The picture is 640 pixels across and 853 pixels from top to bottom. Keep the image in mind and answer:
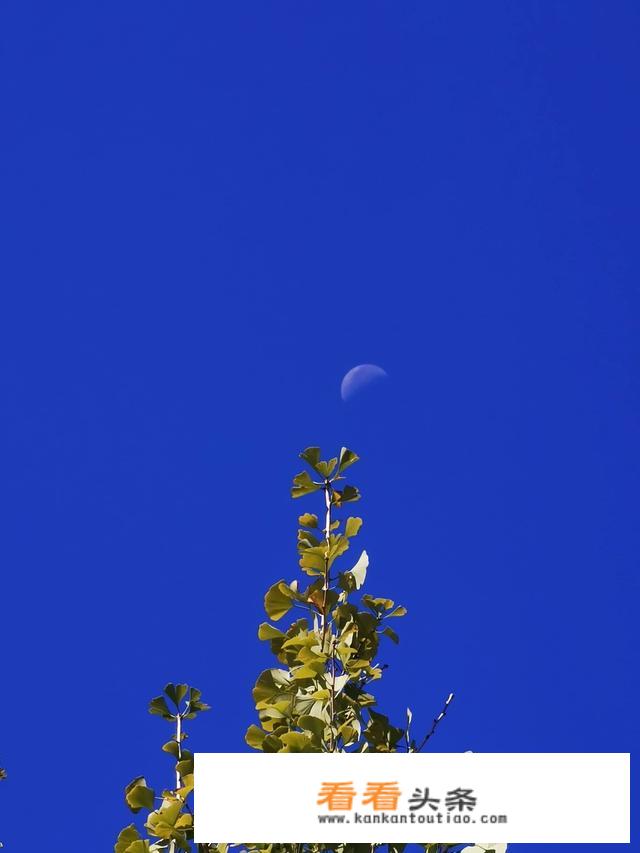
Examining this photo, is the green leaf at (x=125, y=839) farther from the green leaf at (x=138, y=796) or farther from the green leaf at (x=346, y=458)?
the green leaf at (x=346, y=458)

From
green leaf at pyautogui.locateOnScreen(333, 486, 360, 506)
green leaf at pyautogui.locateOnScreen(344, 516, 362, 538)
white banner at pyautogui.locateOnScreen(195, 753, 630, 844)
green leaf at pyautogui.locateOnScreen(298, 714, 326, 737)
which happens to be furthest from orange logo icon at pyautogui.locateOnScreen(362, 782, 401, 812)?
green leaf at pyautogui.locateOnScreen(333, 486, 360, 506)

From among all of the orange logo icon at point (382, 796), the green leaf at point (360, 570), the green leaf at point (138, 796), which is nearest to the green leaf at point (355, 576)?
the green leaf at point (360, 570)

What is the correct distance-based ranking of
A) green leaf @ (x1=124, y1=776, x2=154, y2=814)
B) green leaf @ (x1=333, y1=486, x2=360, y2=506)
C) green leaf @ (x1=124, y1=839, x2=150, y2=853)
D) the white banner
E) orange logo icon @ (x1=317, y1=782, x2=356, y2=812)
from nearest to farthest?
orange logo icon @ (x1=317, y1=782, x2=356, y2=812) < the white banner < green leaf @ (x1=124, y1=839, x2=150, y2=853) < green leaf @ (x1=124, y1=776, x2=154, y2=814) < green leaf @ (x1=333, y1=486, x2=360, y2=506)

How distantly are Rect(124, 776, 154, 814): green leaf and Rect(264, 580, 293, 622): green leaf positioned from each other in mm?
605

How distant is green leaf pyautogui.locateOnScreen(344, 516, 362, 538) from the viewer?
3586 mm

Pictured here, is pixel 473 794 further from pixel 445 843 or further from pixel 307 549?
pixel 307 549

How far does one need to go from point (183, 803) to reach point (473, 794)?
799mm

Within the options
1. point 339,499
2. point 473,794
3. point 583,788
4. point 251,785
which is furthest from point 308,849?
point 339,499

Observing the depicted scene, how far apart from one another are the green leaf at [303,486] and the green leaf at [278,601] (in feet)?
0.88

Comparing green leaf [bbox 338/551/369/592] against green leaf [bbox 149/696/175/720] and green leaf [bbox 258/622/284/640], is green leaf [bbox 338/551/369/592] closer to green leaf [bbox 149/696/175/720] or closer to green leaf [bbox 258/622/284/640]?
green leaf [bbox 258/622/284/640]

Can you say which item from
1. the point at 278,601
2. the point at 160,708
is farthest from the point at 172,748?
the point at 278,601

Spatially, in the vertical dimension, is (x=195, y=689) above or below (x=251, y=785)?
above

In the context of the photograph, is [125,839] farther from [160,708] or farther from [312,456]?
[312,456]

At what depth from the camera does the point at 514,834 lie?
10.5ft
